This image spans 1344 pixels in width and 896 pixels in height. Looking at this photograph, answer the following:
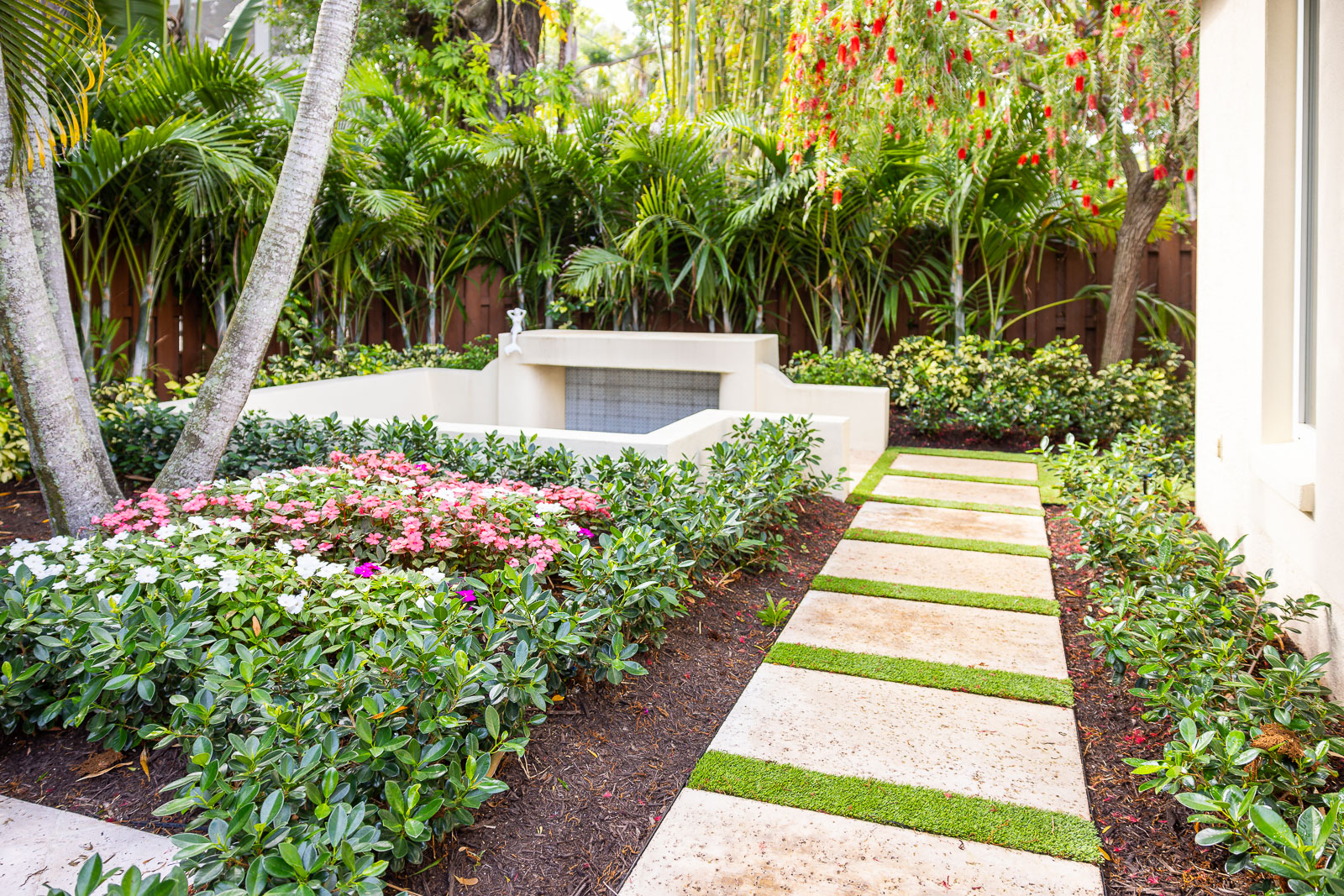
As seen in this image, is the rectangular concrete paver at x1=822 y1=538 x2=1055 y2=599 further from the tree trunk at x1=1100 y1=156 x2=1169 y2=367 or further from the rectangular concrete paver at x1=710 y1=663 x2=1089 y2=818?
the tree trunk at x1=1100 y1=156 x2=1169 y2=367

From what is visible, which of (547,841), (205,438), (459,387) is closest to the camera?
(547,841)

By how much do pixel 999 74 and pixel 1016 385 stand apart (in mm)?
2353

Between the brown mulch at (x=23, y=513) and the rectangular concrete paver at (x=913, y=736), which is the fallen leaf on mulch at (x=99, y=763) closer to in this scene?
the rectangular concrete paver at (x=913, y=736)

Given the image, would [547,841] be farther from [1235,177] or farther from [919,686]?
[1235,177]

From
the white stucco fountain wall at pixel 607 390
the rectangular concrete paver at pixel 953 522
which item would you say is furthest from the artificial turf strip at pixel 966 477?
the rectangular concrete paver at pixel 953 522

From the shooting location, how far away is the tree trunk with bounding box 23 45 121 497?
3445mm

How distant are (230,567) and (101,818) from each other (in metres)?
0.70

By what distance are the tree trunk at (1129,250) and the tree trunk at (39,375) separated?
20.7ft

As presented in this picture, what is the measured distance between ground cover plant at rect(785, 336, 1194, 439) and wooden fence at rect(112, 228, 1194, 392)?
2.06 feet

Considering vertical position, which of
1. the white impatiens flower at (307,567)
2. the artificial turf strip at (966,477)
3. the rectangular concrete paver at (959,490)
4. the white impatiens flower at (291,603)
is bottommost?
the rectangular concrete paver at (959,490)

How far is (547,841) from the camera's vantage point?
1.88m

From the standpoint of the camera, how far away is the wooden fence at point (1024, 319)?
6.92 m

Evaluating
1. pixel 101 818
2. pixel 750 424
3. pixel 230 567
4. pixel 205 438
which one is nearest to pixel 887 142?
pixel 750 424

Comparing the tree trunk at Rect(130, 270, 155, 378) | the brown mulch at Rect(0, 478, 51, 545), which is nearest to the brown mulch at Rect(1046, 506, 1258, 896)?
the brown mulch at Rect(0, 478, 51, 545)
